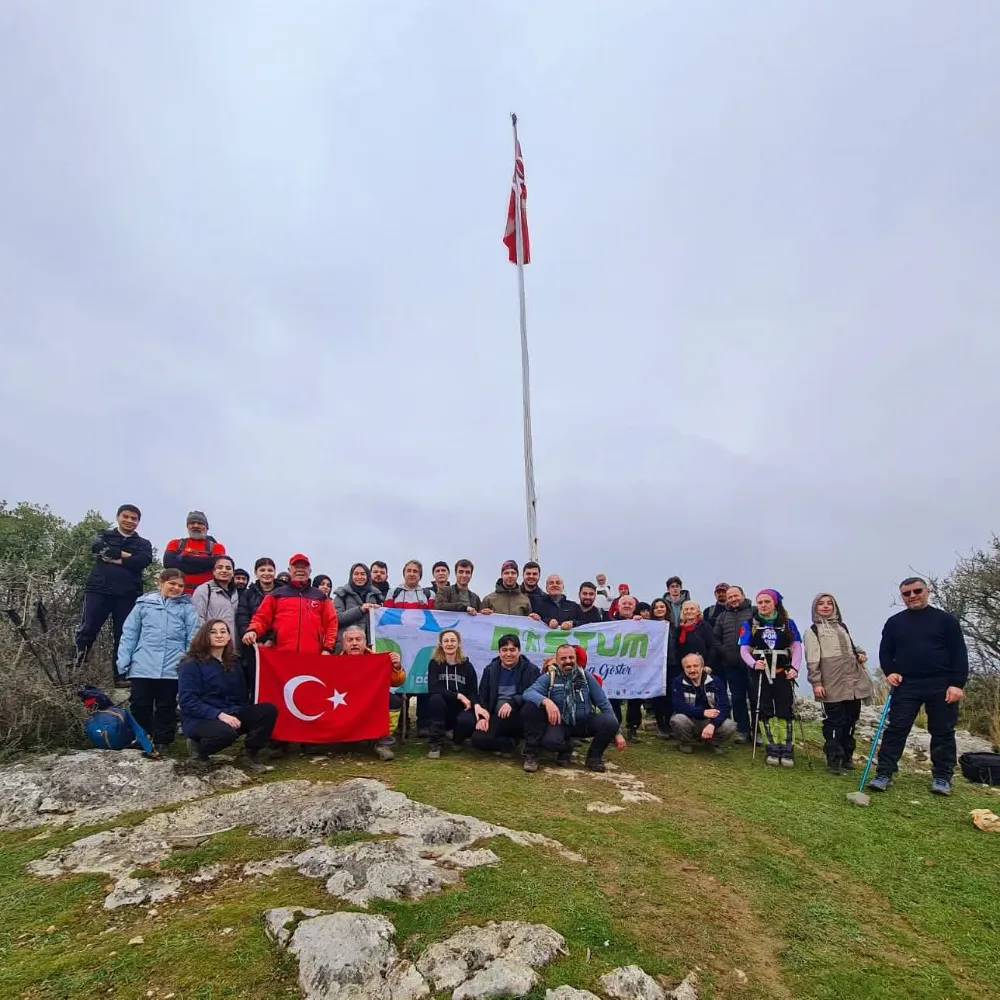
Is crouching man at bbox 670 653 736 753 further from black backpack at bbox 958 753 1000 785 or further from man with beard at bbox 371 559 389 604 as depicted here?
man with beard at bbox 371 559 389 604

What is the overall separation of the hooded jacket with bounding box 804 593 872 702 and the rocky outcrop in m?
6.62

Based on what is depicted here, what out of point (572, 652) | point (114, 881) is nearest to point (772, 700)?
point (572, 652)

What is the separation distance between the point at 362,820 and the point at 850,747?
618 centimetres

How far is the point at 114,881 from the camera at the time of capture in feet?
13.3

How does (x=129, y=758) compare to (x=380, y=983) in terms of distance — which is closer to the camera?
(x=380, y=983)

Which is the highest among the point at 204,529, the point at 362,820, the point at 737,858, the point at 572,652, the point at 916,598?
the point at 204,529

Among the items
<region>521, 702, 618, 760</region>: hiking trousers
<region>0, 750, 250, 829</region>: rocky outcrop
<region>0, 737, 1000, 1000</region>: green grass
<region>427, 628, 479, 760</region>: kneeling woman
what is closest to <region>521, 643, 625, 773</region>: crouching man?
<region>521, 702, 618, 760</region>: hiking trousers

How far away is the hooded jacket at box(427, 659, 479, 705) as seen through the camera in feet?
25.5

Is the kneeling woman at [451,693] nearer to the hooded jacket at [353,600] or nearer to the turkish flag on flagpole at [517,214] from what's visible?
the hooded jacket at [353,600]

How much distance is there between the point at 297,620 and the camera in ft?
25.4

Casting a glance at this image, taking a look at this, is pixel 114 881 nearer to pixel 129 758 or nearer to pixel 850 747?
pixel 129 758

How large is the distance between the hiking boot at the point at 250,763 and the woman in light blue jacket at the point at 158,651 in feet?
2.75

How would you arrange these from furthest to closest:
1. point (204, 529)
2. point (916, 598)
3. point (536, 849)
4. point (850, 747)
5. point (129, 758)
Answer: point (204, 529), point (850, 747), point (916, 598), point (129, 758), point (536, 849)

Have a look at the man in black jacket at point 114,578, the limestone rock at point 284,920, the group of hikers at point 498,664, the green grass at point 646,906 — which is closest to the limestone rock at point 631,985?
the green grass at point 646,906
